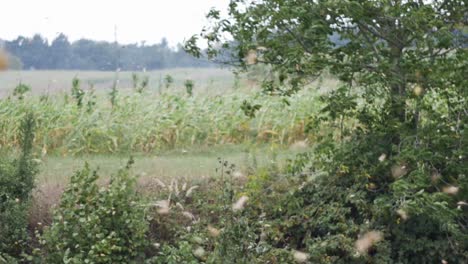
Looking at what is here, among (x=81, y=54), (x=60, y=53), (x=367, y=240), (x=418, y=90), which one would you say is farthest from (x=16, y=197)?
(x=81, y=54)

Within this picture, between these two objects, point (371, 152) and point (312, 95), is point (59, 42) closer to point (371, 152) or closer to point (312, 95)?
point (312, 95)

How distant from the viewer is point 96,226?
6770 millimetres

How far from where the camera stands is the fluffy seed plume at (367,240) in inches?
257

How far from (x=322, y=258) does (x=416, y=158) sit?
1.09 meters

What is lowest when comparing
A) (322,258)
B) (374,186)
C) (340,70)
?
(322,258)

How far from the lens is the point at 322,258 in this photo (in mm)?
6566

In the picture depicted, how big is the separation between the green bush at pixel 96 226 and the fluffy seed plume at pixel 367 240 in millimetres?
1710

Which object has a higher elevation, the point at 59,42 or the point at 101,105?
the point at 59,42

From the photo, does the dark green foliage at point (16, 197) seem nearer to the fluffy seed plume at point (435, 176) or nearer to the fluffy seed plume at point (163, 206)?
the fluffy seed plume at point (163, 206)

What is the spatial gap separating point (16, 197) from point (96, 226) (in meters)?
0.98

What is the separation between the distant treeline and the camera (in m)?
11.7

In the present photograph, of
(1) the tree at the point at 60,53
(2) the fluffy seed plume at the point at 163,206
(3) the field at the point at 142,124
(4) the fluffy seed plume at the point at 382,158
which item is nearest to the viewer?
(4) the fluffy seed plume at the point at 382,158

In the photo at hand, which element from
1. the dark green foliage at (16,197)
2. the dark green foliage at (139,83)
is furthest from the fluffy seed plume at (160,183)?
the dark green foliage at (139,83)

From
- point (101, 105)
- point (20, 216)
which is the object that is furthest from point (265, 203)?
point (101, 105)
